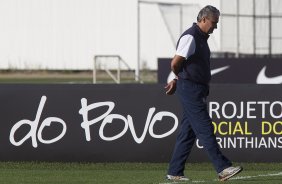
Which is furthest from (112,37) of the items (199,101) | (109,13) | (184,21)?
(199,101)

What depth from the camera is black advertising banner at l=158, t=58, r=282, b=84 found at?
2422 cm

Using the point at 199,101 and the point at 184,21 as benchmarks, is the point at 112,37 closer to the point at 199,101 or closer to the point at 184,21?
the point at 184,21

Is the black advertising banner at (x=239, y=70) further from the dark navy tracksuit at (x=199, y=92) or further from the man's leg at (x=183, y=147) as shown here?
the dark navy tracksuit at (x=199, y=92)

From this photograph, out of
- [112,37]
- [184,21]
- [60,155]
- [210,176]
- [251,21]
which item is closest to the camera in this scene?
[210,176]

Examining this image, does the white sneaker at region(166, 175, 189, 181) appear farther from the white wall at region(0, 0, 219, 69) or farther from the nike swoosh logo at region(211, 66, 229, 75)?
the white wall at region(0, 0, 219, 69)

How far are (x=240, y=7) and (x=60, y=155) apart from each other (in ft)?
68.8

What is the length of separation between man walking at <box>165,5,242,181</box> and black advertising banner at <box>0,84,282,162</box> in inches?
104

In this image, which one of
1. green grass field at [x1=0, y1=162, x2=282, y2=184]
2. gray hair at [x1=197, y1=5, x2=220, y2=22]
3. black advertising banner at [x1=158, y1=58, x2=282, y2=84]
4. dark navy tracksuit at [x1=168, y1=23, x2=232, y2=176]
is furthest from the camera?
black advertising banner at [x1=158, y1=58, x2=282, y2=84]

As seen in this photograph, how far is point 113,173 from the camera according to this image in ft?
43.0

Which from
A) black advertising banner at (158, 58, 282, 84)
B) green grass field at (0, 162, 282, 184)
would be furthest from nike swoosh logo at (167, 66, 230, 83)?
green grass field at (0, 162, 282, 184)

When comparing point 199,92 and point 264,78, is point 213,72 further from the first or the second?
point 199,92

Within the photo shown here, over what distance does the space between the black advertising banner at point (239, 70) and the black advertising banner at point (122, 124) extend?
9.63 m

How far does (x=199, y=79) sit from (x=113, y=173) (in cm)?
205

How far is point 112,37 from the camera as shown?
4475 cm
